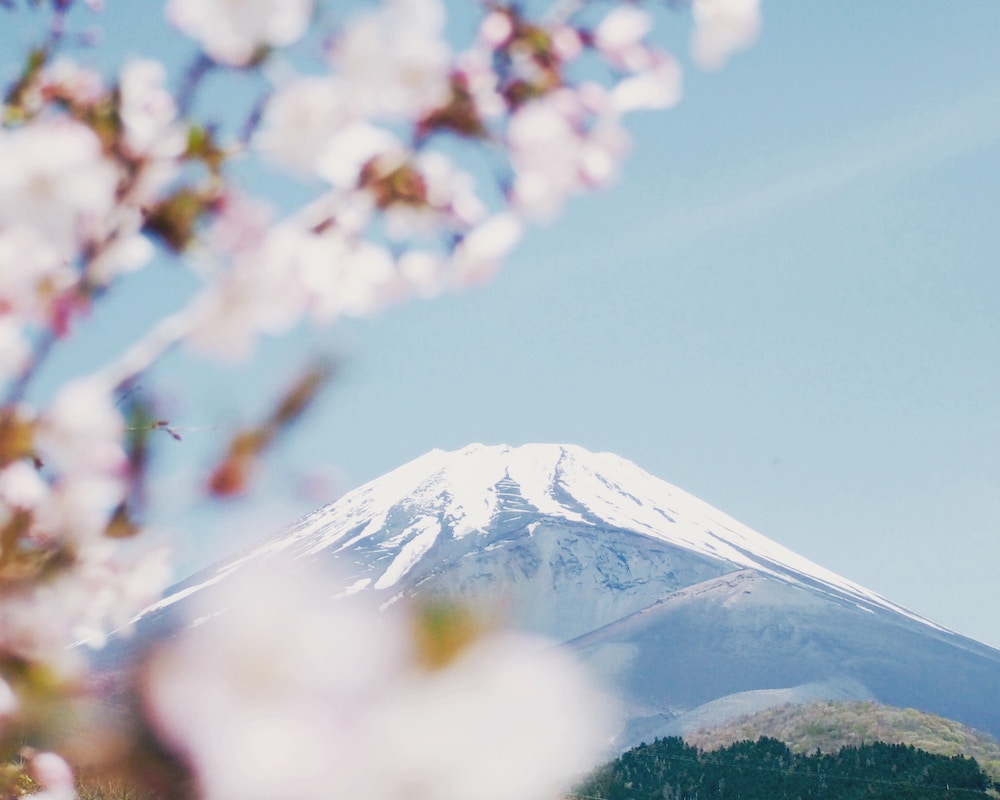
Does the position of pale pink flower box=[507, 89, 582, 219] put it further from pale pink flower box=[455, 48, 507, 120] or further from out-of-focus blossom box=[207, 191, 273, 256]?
out-of-focus blossom box=[207, 191, 273, 256]

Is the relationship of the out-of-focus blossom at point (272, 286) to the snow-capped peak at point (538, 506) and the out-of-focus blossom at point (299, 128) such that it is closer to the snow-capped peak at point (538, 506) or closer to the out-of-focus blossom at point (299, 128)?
the out-of-focus blossom at point (299, 128)

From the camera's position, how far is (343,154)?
665 mm

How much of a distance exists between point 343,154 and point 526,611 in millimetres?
556

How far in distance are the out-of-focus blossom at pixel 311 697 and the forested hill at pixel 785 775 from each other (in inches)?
335

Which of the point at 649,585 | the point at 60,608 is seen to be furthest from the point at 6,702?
the point at 649,585

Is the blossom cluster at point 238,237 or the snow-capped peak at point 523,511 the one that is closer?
the blossom cluster at point 238,237

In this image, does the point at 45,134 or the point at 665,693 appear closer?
the point at 45,134

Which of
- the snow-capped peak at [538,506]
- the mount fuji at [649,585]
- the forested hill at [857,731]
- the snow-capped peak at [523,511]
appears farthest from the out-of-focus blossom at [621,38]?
the snow-capped peak at [538,506]

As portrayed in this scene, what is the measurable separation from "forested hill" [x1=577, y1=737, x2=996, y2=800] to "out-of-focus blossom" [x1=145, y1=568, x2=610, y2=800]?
8.51m

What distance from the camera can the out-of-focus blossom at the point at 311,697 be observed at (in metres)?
0.65

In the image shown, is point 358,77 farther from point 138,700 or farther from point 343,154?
point 138,700

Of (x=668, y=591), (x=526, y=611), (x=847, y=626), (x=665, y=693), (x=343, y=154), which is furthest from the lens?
(x=668, y=591)

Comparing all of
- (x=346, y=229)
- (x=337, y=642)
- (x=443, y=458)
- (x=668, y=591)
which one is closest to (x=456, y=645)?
(x=337, y=642)

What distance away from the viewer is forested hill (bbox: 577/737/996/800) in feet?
27.1
